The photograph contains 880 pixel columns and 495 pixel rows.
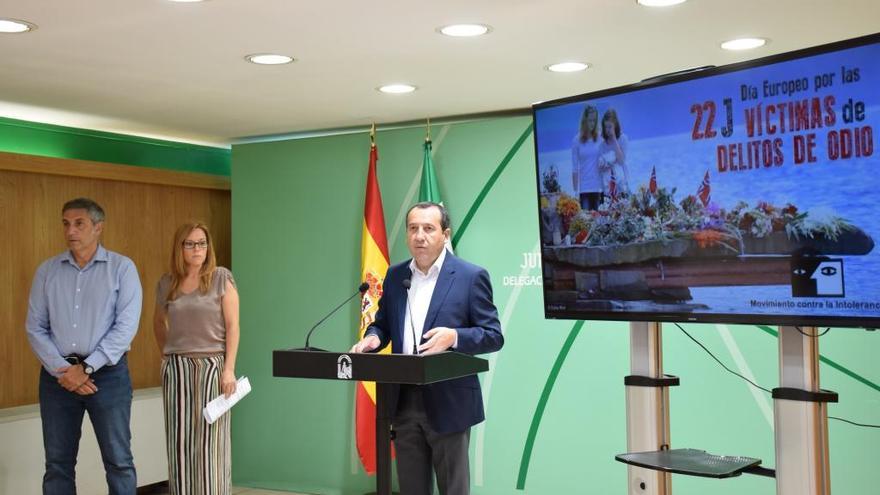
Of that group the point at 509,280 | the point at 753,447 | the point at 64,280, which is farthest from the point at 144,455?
the point at 753,447

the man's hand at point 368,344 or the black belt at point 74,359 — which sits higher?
the man's hand at point 368,344

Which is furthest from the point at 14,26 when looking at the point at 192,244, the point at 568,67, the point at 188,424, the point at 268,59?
the point at 568,67

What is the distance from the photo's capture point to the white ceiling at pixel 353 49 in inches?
148

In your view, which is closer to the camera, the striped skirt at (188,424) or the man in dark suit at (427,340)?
the man in dark suit at (427,340)

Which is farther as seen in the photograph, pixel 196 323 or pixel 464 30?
pixel 196 323

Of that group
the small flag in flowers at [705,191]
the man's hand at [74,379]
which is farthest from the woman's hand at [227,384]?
the small flag in flowers at [705,191]

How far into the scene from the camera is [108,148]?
22.2ft

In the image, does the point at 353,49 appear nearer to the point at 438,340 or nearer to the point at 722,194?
the point at 438,340

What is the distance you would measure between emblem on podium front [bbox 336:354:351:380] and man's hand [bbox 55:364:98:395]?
8.22 ft

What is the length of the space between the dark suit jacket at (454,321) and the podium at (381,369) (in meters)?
0.42

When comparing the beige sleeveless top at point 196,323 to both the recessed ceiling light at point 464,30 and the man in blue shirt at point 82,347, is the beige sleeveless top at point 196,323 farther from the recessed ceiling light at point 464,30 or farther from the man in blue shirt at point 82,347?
the recessed ceiling light at point 464,30

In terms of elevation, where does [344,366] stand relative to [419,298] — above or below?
below

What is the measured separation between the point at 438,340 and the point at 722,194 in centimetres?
98

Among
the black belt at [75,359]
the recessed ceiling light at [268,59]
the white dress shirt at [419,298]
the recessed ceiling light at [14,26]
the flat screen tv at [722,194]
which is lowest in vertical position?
the black belt at [75,359]
